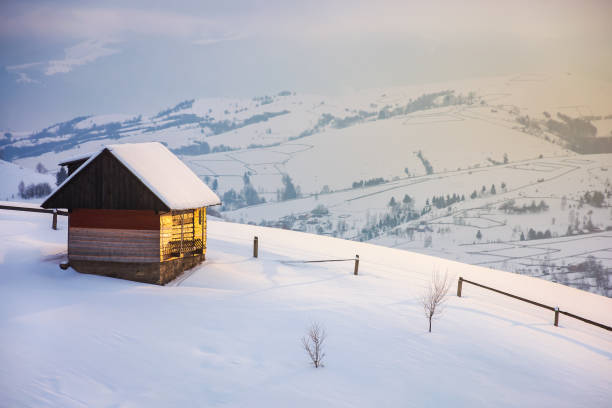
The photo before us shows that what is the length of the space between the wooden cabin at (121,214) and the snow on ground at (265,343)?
748mm

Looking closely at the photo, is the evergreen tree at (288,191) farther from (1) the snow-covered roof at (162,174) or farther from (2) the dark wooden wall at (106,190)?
(2) the dark wooden wall at (106,190)

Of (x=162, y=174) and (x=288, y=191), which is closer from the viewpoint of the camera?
(x=162, y=174)

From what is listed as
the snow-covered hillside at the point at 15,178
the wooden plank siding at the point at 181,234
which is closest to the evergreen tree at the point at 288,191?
the snow-covered hillside at the point at 15,178

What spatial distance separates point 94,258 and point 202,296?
15.8 ft

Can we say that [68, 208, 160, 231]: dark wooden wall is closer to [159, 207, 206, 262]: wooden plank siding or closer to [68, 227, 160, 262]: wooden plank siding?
[68, 227, 160, 262]: wooden plank siding

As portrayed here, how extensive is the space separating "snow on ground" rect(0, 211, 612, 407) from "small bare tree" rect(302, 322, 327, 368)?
0.26 metres

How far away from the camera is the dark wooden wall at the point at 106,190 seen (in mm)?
17656

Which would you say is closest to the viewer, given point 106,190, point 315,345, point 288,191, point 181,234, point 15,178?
point 315,345

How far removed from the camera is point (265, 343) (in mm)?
14008

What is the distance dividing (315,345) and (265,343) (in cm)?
151

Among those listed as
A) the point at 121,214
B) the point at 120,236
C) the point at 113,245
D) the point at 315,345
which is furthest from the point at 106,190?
the point at 315,345

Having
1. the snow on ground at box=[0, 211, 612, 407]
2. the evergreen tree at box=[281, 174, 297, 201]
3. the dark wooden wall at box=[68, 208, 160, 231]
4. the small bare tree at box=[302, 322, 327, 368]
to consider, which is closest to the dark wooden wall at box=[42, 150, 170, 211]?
the dark wooden wall at box=[68, 208, 160, 231]

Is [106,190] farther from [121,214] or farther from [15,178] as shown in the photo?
[15,178]

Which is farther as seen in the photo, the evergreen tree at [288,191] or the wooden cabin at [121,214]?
the evergreen tree at [288,191]
